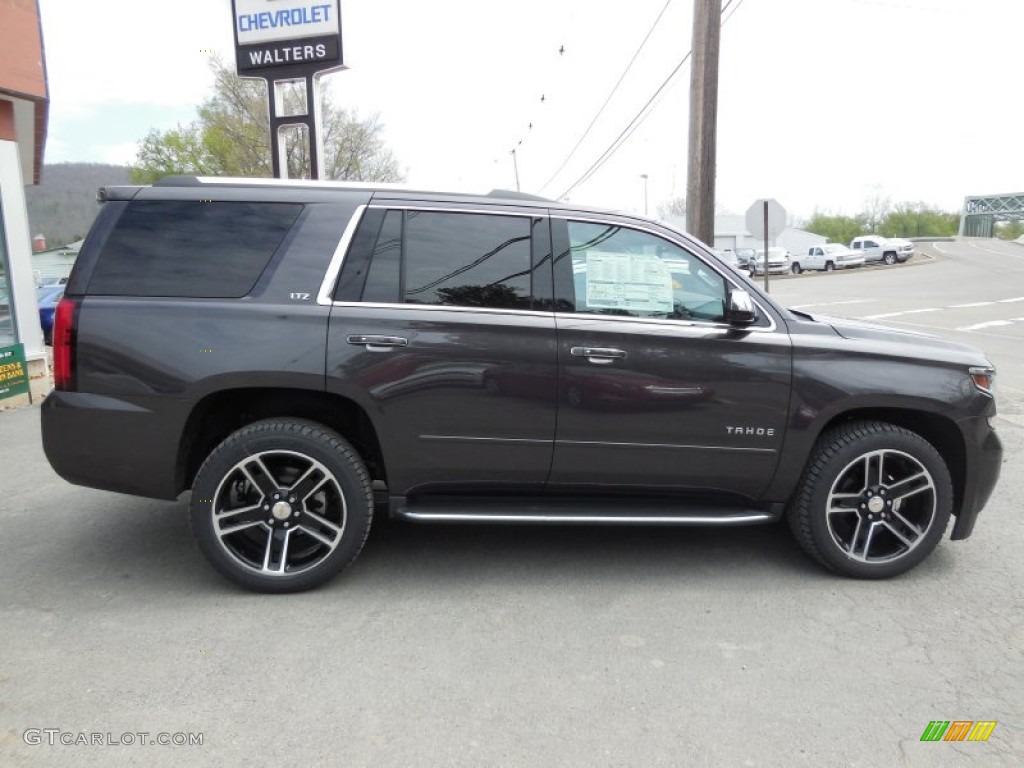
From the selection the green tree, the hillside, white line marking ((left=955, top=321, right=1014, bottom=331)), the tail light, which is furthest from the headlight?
the green tree

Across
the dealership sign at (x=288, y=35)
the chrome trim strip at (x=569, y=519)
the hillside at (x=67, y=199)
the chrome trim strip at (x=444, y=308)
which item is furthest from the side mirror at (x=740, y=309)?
the hillside at (x=67, y=199)

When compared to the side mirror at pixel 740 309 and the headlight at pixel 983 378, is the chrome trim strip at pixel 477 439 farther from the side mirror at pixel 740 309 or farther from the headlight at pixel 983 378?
the headlight at pixel 983 378

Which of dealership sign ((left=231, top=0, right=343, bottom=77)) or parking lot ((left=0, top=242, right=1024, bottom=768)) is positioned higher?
dealership sign ((left=231, top=0, right=343, bottom=77))

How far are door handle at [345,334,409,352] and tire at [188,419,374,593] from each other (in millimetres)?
489

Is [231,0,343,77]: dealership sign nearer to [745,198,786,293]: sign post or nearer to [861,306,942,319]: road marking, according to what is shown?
[745,198,786,293]: sign post

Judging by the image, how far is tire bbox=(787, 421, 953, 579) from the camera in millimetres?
3773

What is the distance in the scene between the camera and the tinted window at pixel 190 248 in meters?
3.58

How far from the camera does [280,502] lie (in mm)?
3613

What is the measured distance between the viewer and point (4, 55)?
815 cm

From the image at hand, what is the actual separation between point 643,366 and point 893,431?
139 cm

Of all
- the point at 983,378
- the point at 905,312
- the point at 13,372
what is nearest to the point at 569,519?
the point at 983,378

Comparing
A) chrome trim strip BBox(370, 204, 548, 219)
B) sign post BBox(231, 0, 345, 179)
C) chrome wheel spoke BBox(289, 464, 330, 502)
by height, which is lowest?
chrome wheel spoke BBox(289, 464, 330, 502)

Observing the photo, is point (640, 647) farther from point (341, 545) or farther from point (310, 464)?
point (310, 464)

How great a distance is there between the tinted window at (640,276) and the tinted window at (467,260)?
11.5 inches
